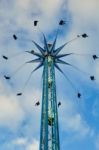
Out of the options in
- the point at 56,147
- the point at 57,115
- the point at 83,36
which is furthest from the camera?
the point at 83,36

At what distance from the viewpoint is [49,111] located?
294 feet

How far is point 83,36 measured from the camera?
3760 inches

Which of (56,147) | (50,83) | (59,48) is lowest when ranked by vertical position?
(56,147)

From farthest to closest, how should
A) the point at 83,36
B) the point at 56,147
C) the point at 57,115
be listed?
the point at 83,36 < the point at 57,115 < the point at 56,147

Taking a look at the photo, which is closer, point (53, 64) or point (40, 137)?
point (40, 137)

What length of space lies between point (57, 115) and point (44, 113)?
270cm

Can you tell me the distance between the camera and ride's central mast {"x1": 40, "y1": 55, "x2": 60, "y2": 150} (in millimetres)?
84312

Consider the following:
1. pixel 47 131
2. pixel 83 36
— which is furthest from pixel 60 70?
Result: pixel 47 131

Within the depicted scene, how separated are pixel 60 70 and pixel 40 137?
1734 cm

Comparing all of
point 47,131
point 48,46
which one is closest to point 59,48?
point 48,46

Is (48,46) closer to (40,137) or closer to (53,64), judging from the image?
(53,64)

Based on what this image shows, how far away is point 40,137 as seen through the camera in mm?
84875

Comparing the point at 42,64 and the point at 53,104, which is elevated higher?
the point at 42,64

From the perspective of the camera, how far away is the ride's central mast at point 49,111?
84312mm
